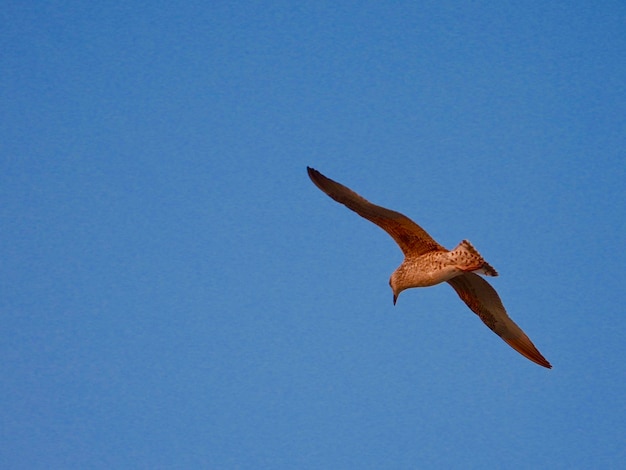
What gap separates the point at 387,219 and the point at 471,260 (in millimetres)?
1411

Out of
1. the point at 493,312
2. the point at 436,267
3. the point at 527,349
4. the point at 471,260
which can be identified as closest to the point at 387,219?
the point at 436,267

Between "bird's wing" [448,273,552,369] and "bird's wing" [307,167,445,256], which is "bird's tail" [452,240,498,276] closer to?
"bird's wing" [307,167,445,256]

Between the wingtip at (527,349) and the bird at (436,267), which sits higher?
the bird at (436,267)

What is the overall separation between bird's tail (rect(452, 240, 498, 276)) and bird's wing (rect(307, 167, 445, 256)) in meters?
0.73

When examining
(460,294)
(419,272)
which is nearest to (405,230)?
(419,272)

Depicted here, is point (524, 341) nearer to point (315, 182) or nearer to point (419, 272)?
point (419, 272)

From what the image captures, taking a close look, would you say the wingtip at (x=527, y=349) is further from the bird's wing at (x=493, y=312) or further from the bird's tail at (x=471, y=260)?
the bird's tail at (x=471, y=260)

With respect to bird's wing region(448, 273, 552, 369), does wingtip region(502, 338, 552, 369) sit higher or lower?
lower

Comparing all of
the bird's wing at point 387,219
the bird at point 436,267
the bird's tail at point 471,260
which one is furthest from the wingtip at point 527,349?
the bird's tail at point 471,260

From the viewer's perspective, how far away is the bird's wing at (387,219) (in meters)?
13.5

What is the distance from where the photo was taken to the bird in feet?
44.0

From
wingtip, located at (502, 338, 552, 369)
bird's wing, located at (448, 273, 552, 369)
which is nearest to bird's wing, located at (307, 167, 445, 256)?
bird's wing, located at (448, 273, 552, 369)

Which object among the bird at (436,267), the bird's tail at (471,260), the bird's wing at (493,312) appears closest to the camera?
the bird's tail at (471,260)

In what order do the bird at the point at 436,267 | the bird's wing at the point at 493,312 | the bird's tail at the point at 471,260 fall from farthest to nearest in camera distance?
1. the bird's wing at the point at 493,312
2. the bird at the point at 436,267
3. the bird's tail at the point at 471,260
